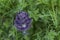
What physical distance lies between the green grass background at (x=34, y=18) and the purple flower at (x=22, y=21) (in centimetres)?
3

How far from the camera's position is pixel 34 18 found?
1.92 metres

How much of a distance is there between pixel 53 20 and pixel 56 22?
3 cm

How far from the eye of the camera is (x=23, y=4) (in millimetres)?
1954

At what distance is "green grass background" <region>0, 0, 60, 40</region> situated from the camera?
1901mm

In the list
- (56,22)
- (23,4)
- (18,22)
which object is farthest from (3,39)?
(56,22)

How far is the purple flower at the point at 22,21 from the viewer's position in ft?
6.35

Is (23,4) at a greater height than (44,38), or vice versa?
(23,4)

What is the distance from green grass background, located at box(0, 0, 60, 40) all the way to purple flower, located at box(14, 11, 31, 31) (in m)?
0.03

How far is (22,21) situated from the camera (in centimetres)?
194

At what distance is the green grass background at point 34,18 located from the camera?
1901 millimetres

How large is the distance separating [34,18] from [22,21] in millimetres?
100

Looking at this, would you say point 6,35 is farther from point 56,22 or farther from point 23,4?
point 56,22

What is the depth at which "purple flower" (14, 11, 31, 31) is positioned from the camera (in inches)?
76.2

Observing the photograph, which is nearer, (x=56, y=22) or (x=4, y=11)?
(x=56, y=22)
